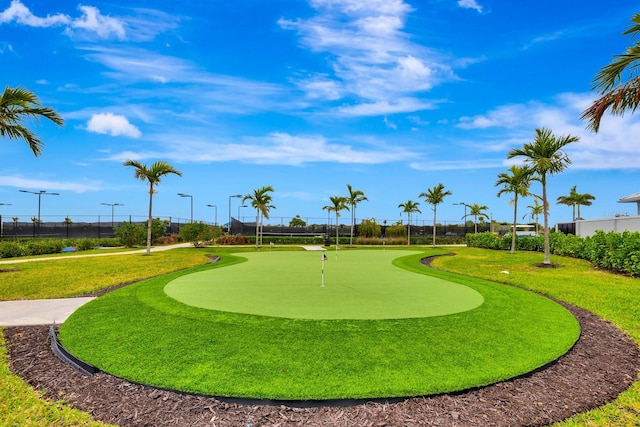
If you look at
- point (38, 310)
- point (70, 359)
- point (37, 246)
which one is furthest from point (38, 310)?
point (37, 246)

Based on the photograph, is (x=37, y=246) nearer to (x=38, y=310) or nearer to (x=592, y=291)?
(x=38, y=310)

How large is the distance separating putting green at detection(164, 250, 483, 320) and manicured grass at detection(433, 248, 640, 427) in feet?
8.94

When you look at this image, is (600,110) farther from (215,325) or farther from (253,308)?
(215,325)

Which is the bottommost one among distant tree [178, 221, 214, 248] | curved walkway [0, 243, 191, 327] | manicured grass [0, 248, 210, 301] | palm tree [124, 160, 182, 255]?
manicured grass [0, 248, 210, 301]

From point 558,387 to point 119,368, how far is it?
5312 millimetres

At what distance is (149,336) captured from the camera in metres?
5.56

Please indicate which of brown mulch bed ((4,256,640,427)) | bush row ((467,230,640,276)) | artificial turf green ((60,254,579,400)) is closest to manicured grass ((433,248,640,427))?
brown mulch bed ((4,256,640,427))

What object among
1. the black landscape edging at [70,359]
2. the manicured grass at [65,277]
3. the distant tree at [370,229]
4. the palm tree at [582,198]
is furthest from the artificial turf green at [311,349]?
the palm tree at [582,198]

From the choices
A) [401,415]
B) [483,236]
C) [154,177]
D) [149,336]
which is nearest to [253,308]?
[149,336]

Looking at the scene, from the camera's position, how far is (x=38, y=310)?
25.2ft

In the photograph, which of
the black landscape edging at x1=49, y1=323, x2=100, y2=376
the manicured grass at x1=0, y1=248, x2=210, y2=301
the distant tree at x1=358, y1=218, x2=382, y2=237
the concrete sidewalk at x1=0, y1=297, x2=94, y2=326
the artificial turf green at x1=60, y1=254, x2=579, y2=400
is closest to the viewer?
the artificial turf green at x1=60, y1=254, x2=579, y2=400

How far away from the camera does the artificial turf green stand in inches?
162

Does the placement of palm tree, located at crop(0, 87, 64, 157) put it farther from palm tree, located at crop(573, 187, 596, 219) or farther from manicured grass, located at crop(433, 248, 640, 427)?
palm tree, located at crop(573, 187, 596, 219)

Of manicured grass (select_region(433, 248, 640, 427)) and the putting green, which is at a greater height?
the putting green
